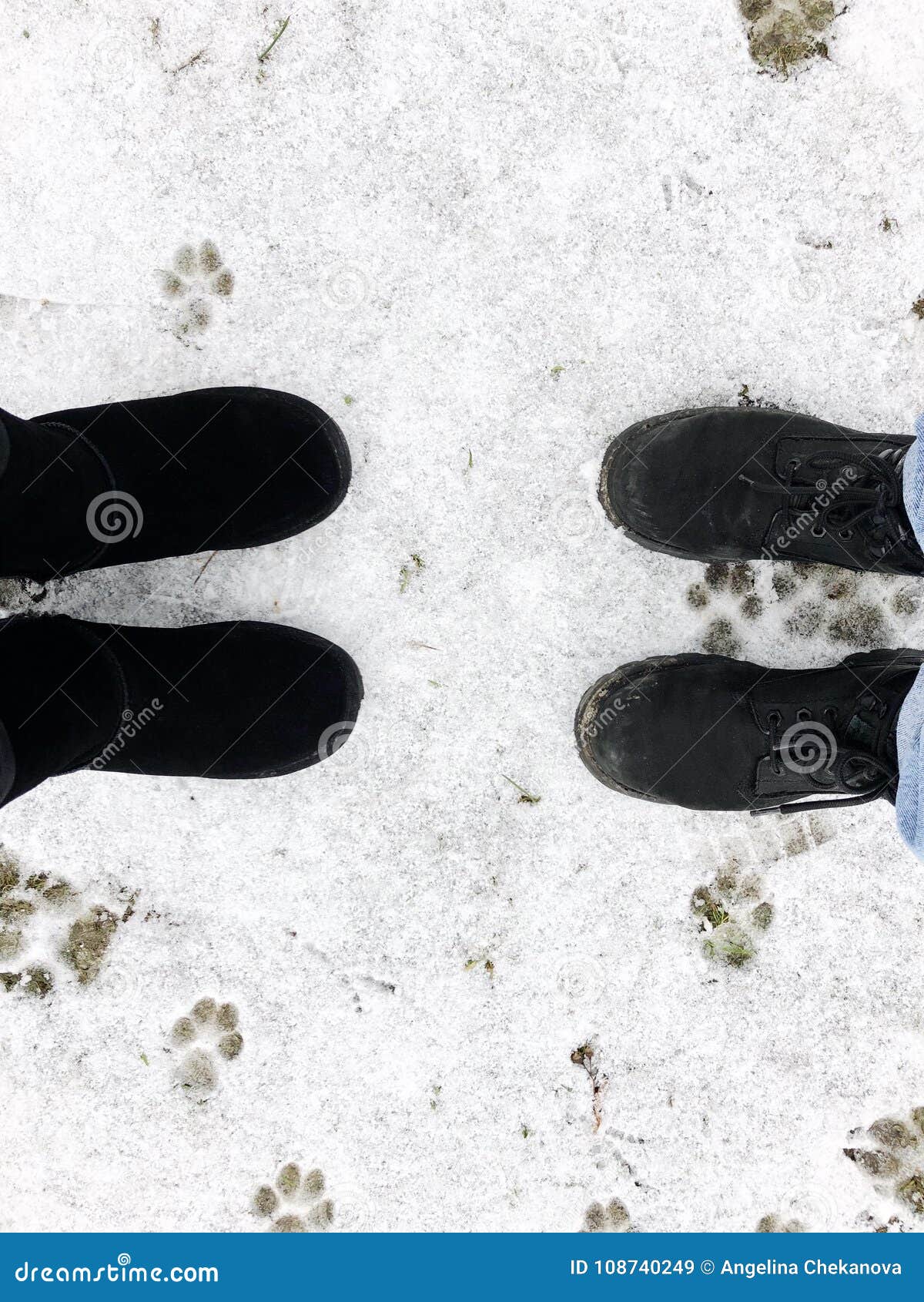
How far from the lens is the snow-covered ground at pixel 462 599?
1.88 m

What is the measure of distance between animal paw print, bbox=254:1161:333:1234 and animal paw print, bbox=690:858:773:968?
1.17 metres

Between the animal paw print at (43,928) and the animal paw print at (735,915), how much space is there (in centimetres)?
149

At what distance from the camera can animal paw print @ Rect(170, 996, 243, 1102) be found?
1.97 metres

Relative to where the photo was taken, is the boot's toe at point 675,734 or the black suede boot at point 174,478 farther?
the boot's toe at point 675,734

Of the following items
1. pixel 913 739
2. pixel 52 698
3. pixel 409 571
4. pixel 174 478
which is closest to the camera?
pixel 52 698

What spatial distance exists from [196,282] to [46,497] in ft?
2.44

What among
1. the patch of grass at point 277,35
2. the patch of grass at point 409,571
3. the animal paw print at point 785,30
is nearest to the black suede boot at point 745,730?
the patch of grass at point 409,571

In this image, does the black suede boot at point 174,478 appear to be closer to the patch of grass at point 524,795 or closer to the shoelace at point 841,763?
the patch of grass at point 524,795

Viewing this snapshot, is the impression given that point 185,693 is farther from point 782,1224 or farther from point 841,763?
point 782,1224

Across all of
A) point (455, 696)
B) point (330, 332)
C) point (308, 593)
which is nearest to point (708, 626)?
point (455, 696)

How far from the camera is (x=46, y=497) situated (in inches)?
58.1

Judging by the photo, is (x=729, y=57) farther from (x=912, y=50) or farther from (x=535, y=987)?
(x=535, y=987)

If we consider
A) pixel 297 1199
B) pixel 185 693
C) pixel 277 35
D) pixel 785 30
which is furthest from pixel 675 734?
pixel 277 35

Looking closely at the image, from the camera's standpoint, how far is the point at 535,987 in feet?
6.48
